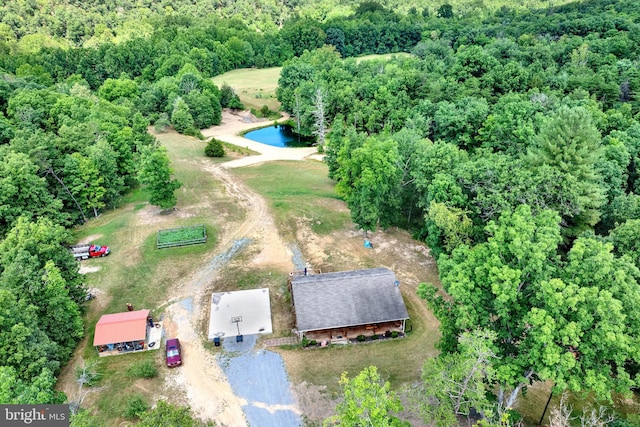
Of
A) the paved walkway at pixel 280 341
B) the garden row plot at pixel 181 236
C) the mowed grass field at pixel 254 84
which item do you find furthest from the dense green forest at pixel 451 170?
the paved walkway at pixel 280 341

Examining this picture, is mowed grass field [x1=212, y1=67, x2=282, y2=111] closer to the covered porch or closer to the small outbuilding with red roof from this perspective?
the small outbuilding with red roof

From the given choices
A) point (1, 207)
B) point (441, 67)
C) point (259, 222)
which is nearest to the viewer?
point (1, 207)

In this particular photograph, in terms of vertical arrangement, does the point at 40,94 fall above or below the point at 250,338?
above

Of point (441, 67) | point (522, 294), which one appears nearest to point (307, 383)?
point (522, 294)

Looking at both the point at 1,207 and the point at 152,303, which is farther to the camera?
the point at 1,207

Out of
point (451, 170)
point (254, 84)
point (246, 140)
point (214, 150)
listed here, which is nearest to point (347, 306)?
point (451, 170)

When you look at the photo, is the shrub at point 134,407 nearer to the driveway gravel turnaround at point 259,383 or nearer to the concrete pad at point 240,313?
the driveway gravel turnaround at point 259,383

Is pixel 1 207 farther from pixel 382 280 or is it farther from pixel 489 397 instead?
pixel 489 397
